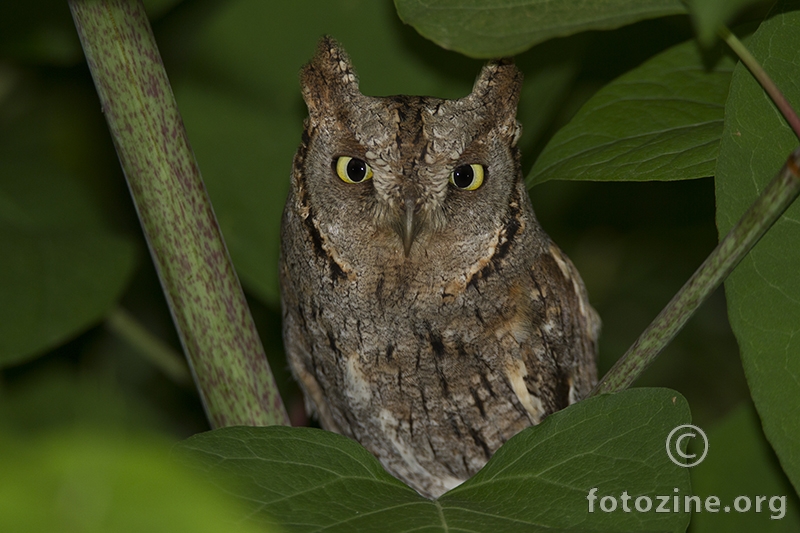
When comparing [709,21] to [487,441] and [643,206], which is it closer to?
[487,441]

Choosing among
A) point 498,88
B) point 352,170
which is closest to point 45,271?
point 352,170

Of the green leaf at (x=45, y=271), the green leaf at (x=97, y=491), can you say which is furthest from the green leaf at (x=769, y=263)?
the green leaf at (x=45, y=271)

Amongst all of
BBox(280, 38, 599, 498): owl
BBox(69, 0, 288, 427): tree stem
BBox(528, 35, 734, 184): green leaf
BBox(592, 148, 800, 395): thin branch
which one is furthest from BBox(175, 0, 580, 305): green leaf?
BBox(592, 148, 800, 395): thin branch

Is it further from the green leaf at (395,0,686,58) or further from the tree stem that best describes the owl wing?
the green leaf at (395,0,686,58)

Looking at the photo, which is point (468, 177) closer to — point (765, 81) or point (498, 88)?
point (498, 88)

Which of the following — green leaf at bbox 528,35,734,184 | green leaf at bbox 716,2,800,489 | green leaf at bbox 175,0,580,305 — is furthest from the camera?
green leaf at bbox 175,0,580,305

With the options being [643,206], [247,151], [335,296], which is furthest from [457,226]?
[643,206]
